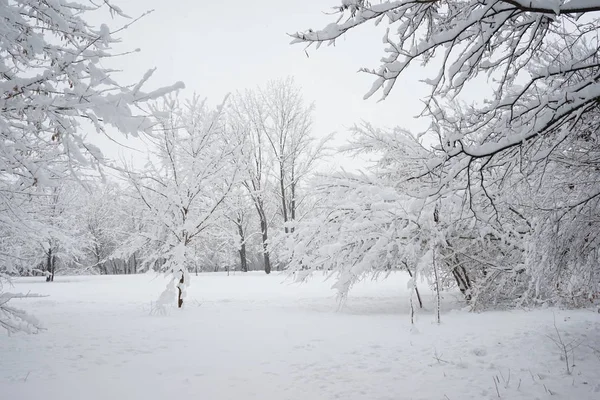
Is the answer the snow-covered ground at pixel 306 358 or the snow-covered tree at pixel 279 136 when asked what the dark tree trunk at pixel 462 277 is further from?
the snow-covered tree at pixel 279 136

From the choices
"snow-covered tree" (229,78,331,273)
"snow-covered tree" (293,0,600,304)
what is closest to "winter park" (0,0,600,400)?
"snow-covered tree" (293,0,600,304)

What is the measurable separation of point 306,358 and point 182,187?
537 cm

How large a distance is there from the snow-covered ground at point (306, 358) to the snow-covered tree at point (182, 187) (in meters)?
1.60

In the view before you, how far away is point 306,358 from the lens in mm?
4273

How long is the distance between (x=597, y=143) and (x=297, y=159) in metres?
18.1

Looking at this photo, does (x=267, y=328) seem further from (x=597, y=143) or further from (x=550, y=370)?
(x=597, y=143)

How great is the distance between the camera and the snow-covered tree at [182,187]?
784cm

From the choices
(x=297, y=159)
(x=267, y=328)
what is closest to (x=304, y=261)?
(x=267, y=328)

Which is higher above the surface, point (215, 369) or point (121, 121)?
point (121, 121)

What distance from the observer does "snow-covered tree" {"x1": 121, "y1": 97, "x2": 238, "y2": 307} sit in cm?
784

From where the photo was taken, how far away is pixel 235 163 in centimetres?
870

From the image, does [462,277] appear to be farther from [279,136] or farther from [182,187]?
[279,136]

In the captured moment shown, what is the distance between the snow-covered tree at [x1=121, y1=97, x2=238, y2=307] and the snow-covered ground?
1.60 meters

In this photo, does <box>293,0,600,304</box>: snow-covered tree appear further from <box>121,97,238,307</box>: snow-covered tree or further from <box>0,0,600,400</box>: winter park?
<box>121,97,238,307</box>: snow-covered tree
